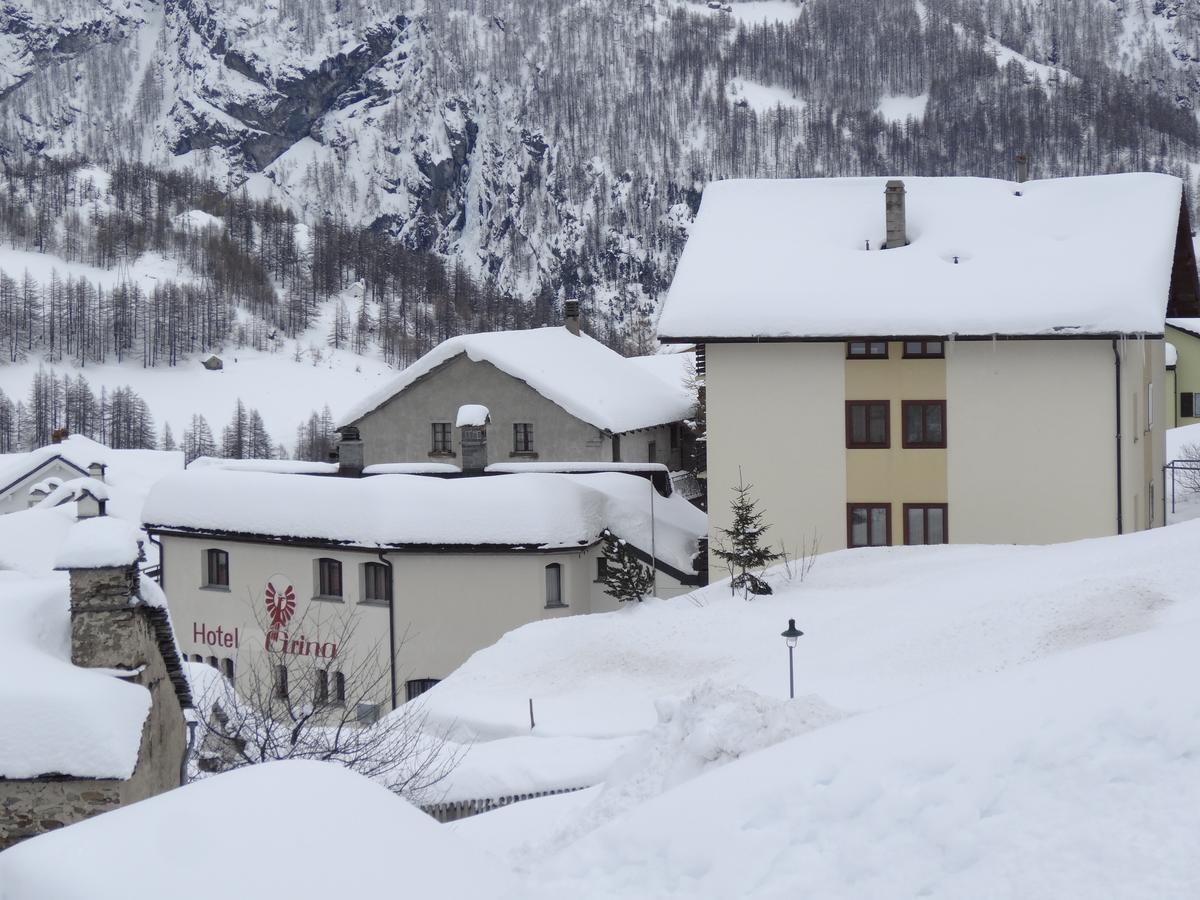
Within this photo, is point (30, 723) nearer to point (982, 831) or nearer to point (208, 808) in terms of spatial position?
point (208, 808)

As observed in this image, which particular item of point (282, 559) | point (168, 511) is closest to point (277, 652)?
point (282, 559)

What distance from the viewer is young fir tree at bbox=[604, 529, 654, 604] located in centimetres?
2994

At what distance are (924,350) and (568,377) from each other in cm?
1308

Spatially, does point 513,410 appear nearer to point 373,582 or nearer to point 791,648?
point 373,582

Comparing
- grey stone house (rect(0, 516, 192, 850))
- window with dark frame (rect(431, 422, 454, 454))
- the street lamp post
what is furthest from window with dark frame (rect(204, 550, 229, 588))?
the street lamp post

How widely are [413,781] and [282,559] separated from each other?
16417mm

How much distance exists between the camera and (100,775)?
13.5m

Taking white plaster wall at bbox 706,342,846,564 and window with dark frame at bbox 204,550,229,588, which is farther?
window with dark frame at bbox 204,550,229,588

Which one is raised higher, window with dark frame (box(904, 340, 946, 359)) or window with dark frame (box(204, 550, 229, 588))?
window with dark frame (box(904, 340, 946, 359))

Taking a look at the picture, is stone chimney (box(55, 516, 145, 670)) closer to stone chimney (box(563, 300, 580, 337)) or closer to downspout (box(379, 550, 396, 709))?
downspout (box(379, 550, 396, 709))

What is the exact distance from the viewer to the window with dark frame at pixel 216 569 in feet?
114

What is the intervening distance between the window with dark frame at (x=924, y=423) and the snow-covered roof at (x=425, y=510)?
6348 millimetres

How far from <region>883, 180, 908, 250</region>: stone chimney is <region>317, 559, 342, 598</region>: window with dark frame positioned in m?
15.4

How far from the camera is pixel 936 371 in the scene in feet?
102
